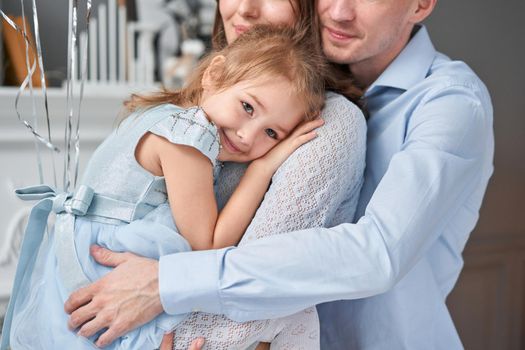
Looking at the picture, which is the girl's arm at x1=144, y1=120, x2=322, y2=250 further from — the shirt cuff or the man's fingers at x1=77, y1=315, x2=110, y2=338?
the man's fingers at x1=77, y1=315, x2=110, y2=338

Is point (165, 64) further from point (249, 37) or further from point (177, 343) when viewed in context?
point (177, 343)

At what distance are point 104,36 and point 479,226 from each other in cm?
192

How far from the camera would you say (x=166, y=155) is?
1.15 m

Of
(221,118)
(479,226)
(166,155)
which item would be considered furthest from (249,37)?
(479,226)

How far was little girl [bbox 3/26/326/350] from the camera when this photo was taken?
114 centimetres

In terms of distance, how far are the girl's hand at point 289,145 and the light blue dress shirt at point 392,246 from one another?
6.1 inches

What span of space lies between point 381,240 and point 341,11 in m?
0.62

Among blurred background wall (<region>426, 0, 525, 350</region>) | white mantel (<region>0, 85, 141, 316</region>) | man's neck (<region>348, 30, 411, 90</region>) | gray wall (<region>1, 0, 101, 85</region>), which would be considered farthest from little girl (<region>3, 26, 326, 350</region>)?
blurred background wall (<region>426, 0, 525, 350</region>)

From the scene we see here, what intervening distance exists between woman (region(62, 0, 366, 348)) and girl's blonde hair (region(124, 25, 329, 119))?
0.06 m

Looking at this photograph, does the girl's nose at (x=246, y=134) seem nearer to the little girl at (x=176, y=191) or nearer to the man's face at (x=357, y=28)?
the little girl at (x=176, y=191)

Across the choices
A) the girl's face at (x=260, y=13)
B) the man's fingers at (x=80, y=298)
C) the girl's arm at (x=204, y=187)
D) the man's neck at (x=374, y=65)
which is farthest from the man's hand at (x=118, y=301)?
the man's neck at (x=374, y=65)

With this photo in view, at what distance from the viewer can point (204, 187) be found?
3.80 feet

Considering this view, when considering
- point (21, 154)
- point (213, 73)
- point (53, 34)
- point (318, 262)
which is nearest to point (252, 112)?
point (213, 73)

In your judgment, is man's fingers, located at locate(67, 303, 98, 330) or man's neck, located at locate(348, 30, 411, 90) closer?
man's fingers, located at locate(67, 303, 98, 330)
